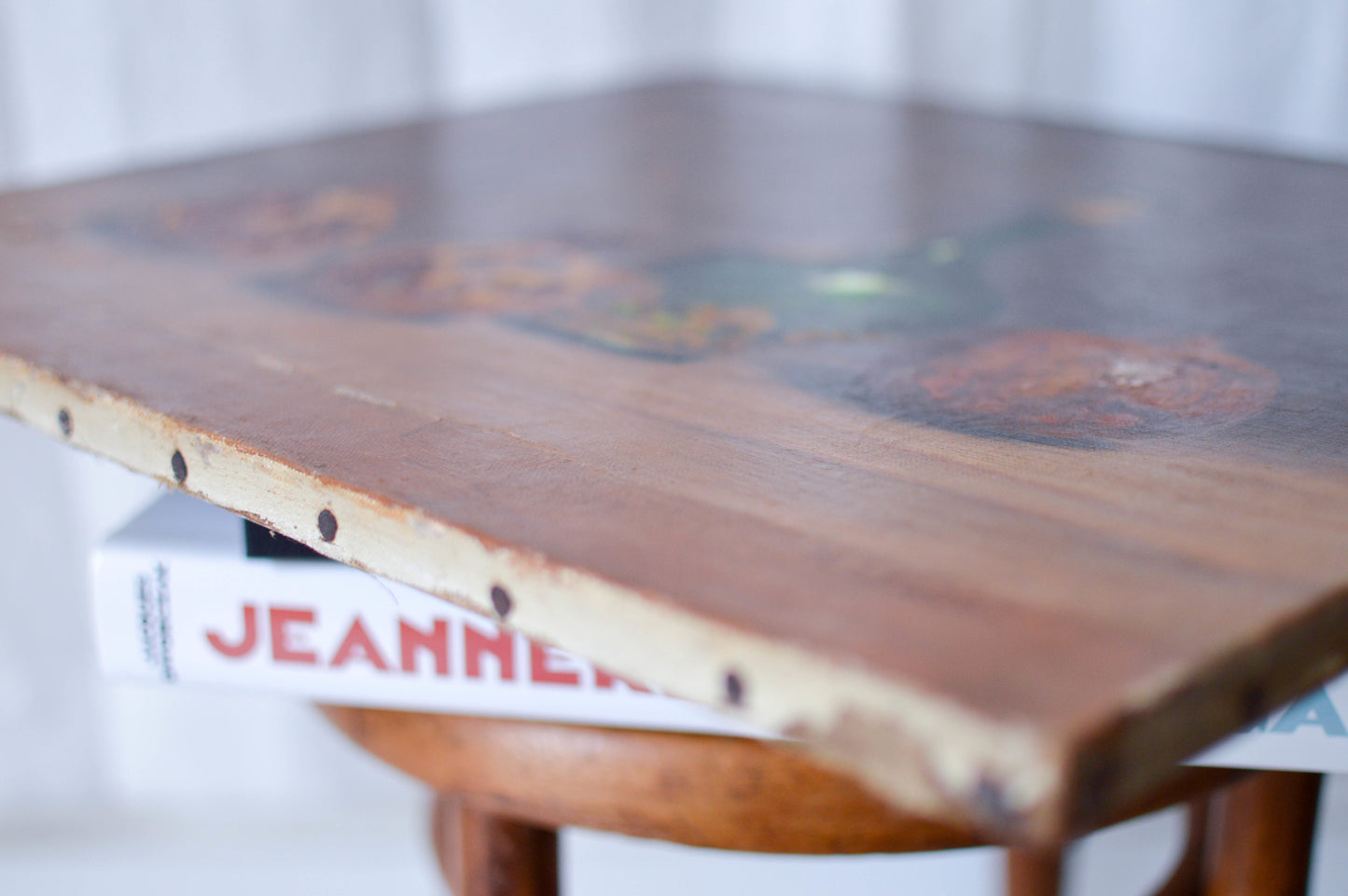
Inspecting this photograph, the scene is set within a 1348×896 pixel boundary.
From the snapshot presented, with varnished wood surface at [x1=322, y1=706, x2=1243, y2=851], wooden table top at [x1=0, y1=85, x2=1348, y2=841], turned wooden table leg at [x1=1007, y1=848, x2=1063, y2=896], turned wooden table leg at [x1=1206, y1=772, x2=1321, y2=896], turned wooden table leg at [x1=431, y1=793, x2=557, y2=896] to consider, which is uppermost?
wooden table top at [x1=0, y1=85, x2=1348, y2=841]

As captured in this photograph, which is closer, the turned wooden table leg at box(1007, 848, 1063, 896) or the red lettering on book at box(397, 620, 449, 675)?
the red lettering on book at box(397, 620, 449, 675)

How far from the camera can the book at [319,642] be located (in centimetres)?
46

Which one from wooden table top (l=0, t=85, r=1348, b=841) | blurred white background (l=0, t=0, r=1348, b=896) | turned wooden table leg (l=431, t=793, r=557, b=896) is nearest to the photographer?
wooden table top (l=0, t=85, r=1348, b=841)

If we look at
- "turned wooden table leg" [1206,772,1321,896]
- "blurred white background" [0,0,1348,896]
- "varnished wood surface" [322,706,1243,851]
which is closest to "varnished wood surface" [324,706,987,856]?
"varnished wood surface" [322,706,1243,851]

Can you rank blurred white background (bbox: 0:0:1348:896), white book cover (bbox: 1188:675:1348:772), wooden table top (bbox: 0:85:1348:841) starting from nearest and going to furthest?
wooden table top (bbox: 0:85:1348:841) < white book cover (bbox: 1188:675:1348:772) < blurred white background (bbox: 0:0:1348:896)

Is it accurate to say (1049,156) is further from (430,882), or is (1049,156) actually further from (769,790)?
(430,882)

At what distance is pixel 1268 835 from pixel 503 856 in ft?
1.13

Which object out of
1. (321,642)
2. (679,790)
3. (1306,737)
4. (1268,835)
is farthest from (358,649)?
(1268,835)

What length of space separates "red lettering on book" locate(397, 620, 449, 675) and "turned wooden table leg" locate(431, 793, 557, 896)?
82 millimetres

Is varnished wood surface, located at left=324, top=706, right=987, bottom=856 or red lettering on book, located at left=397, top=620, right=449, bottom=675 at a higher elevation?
red lettering on book, located at left=397, top=620, right=449, bottom=675

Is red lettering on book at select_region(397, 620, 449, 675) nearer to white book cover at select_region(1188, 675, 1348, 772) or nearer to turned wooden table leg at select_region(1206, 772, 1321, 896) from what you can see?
white book cover at select_region(1188, 675, 1348, 772)

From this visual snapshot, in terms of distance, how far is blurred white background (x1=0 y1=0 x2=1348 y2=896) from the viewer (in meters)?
1.09

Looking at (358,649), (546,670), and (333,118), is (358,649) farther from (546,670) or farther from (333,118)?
(333,118)

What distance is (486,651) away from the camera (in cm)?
46
